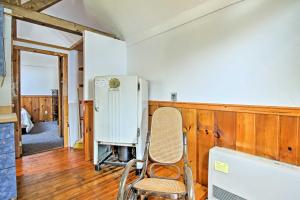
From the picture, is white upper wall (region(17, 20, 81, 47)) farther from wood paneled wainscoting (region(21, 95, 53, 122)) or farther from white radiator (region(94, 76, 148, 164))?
wood paneled wainscoting (region(21, 95, 53, 122))

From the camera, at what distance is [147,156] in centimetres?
175

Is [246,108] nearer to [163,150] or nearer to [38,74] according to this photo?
[163,150]

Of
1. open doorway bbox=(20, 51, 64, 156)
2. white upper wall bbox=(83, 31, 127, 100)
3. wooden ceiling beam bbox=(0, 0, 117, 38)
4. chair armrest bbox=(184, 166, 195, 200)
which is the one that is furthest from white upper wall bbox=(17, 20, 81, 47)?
chair armrest bbox=(184, 166, 195, 200)

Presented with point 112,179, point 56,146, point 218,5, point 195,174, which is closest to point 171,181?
point 195,174

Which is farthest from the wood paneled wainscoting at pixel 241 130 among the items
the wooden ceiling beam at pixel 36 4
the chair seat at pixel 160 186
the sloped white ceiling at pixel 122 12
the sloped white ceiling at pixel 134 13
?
the wooden ceiling beam at pixel 36 4


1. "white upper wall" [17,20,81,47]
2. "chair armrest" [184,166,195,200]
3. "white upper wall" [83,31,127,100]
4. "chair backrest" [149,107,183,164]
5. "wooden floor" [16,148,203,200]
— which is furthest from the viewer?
"white upper wall" [17,20,81,47]

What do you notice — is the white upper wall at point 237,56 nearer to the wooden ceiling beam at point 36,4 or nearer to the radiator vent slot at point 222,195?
the radiator vent slot at point 222,195

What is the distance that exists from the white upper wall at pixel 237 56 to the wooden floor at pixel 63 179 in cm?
138

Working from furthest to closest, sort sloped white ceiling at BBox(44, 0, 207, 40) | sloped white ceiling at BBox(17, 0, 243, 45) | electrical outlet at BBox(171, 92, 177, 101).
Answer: electrical outlet at BBox(171, 92, 177, 101)
sloped white ceiling at BBox(44, 0, 207, 40)
sloped white ceiling at BBox(17, 0, 243, 45)

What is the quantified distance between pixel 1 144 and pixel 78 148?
2.01 m

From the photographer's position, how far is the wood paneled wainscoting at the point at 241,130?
1456 millimetres

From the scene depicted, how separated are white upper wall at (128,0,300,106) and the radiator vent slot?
33.6 inches

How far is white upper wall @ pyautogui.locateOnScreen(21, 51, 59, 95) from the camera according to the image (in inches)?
261

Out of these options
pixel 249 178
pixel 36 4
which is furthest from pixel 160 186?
pixel 36 4
